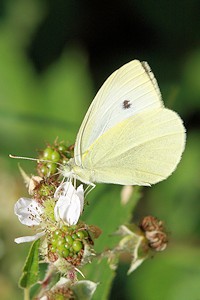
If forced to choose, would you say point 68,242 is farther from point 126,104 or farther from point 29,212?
point 126,104

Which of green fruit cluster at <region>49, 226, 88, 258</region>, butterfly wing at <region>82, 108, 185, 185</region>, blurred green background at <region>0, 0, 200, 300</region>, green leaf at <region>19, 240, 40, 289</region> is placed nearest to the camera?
green leaf at <region>19, 240, 40, 289</region>

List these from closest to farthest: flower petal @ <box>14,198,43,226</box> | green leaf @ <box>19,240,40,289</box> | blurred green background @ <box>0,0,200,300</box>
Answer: green leaf @ <box>19,240,40,289</box> → flower petal @ <box>14,198,43,226</box> → blurred green background @ <box>0,0,200,300</box>

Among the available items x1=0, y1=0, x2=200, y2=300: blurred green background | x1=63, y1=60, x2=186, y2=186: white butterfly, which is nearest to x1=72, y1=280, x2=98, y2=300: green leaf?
x1=63, y1=60, x2=186, y2=186: white butterfly

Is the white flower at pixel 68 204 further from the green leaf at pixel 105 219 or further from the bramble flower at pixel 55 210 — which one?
the green leaf at pixel 105 219

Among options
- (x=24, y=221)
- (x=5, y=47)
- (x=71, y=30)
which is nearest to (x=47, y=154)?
(x=24, y=221)

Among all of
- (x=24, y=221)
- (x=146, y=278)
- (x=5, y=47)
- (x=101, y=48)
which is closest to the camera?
(x=24, y=221)

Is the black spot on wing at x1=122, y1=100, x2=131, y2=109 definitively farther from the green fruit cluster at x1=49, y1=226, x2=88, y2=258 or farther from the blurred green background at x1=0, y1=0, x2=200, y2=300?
the green fruit cluster at x1=49, y1=226, x2=88, y2=258

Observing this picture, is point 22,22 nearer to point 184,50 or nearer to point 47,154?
point 184,50
